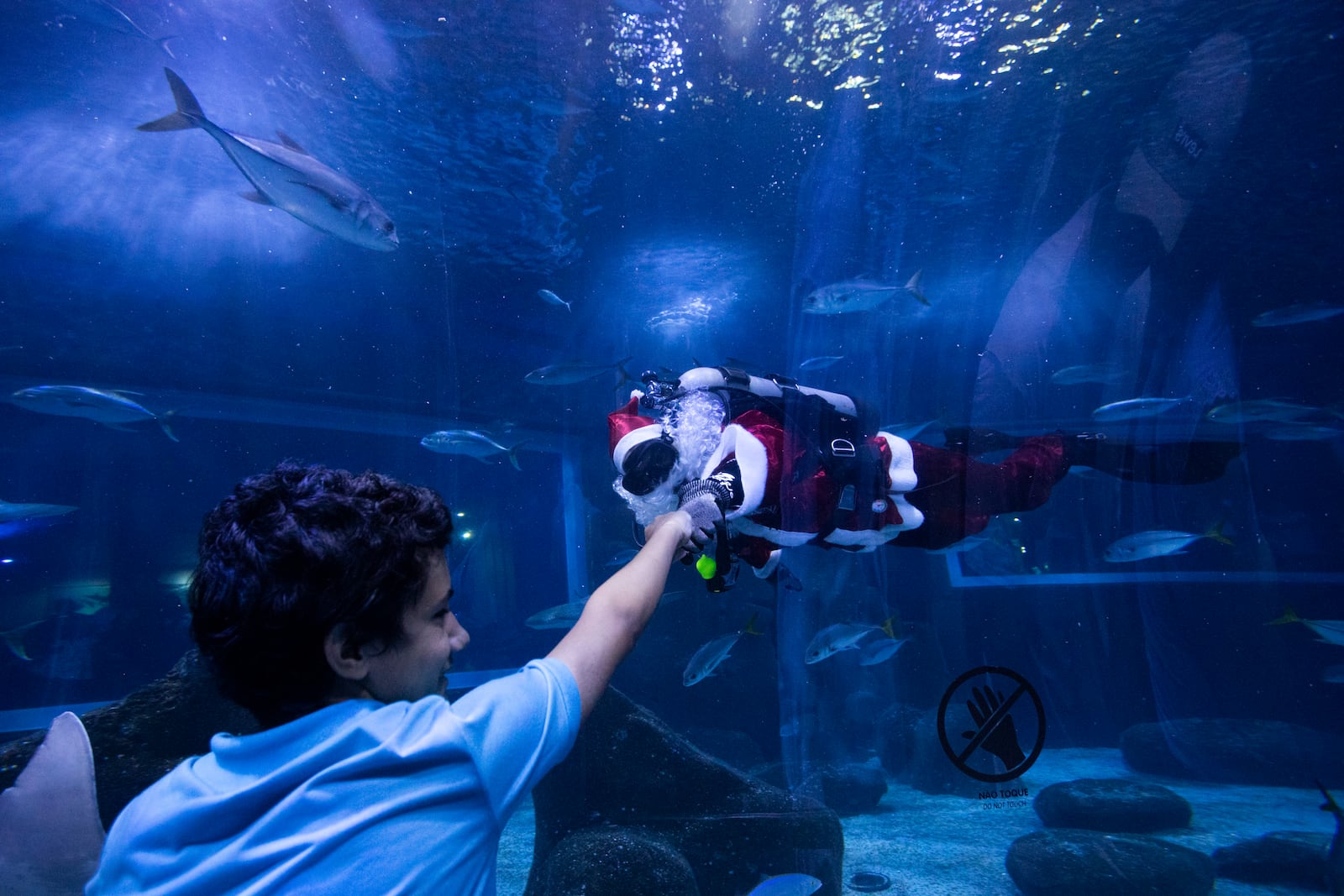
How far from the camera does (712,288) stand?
11273 millimetres

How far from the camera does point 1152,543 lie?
6105 mm

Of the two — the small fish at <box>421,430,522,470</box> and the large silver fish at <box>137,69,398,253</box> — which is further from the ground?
the large silver fish at <box>137,69,398,253</box>

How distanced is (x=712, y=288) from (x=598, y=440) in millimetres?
5903

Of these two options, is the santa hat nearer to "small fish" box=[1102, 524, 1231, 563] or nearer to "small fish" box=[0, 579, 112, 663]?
"small fish" box=[1102, 524, 1231, 563]

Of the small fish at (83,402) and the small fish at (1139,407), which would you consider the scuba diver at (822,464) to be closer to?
the small fish at (1139,407)

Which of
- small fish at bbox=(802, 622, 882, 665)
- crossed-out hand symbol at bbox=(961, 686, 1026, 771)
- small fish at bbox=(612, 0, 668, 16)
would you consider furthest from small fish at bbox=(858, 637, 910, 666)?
small fish at bbox=(612, 0, 668, 16)

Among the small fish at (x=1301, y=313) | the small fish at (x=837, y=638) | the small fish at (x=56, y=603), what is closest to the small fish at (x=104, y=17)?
the small fish at (x=837, y=638)

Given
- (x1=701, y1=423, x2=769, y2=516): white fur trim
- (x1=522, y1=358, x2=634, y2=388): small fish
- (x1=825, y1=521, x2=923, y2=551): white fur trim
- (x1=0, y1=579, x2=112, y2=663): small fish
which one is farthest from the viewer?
(x1=0, y1=579, x2=112, y2=663): small fish

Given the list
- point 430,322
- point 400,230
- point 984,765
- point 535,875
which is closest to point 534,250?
point 400,230

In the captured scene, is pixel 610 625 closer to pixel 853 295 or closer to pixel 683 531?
pixel 683 531

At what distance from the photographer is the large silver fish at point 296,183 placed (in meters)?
4.33

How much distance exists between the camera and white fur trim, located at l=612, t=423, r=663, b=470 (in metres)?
3.43

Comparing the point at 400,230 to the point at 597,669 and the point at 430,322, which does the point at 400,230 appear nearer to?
the point at 430,322

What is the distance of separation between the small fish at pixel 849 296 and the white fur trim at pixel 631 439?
14.4ft
